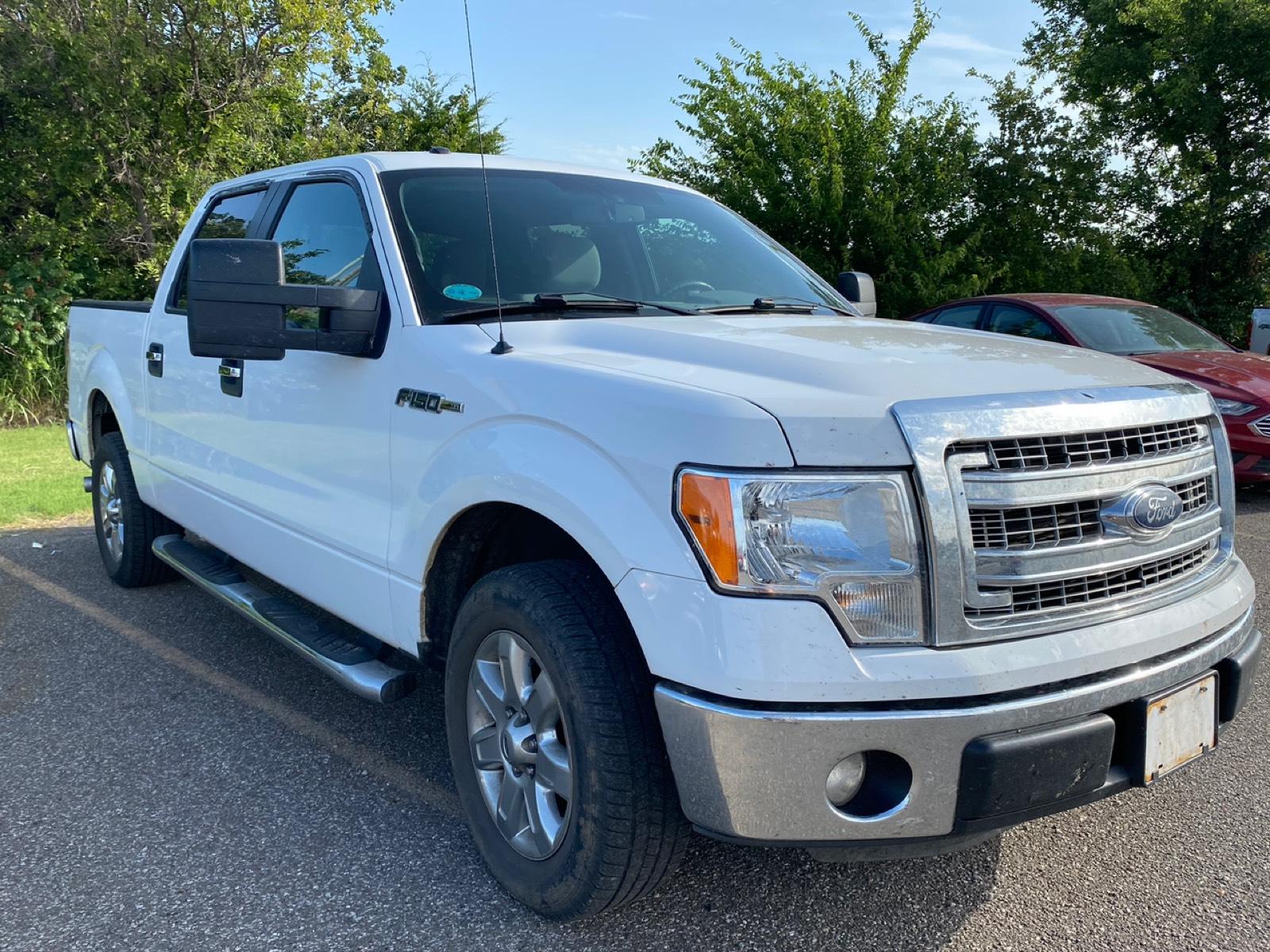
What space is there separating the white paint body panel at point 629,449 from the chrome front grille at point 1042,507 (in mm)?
54

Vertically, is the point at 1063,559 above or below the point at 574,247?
below

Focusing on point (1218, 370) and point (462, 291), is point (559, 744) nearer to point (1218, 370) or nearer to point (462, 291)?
point (462, 291)

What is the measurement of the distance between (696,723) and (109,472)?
4.48 metres

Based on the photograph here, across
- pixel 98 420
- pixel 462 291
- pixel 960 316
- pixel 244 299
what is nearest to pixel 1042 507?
pixel 462 291

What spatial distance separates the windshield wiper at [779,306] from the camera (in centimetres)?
331

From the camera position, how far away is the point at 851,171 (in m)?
13.5

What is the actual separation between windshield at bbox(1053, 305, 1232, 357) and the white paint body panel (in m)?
5.53

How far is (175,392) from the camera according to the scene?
4355mm

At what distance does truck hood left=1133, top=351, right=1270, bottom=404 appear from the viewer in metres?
7.41

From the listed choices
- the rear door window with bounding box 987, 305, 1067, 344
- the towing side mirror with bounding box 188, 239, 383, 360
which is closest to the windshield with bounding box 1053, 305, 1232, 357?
the rear door window with bounding box 987, 305, 1067, 344

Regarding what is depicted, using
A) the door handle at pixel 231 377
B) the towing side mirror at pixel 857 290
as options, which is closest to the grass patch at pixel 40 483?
the door handle at pixel 231 377

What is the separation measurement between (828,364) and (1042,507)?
559 millimetres

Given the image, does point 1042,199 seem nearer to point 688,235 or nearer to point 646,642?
point 688,235

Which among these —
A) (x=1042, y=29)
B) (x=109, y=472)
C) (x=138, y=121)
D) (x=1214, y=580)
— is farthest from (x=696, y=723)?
(x=1042, y=29)
